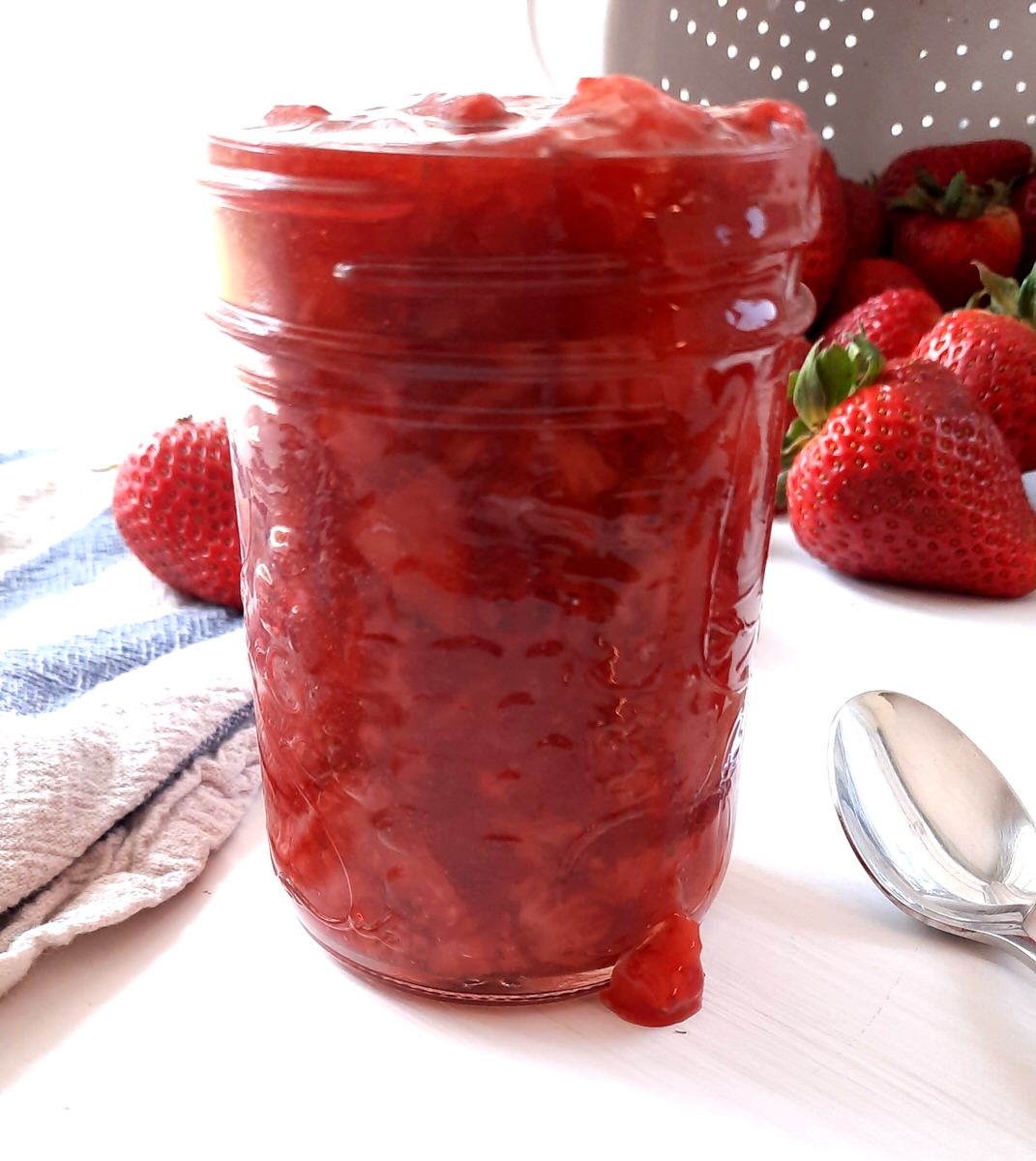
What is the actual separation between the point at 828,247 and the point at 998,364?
36 centimetres

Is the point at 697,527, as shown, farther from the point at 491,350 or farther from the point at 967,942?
the point at 967,942

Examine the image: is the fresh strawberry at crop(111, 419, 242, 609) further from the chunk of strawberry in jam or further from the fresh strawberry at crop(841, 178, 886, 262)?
the fresh strawberry at crop(841, 178, 886, 262)

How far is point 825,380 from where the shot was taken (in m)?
1.05

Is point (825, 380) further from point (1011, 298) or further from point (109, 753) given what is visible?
point (109, 753)

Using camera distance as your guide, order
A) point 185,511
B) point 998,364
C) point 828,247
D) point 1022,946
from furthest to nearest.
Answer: point 828,247 → point 998,364 → point 185,511 → point 1022,946

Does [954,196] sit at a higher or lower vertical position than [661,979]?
higher

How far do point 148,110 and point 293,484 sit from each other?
1.21m

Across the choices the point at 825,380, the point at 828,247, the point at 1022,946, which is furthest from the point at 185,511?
the point at 828,247

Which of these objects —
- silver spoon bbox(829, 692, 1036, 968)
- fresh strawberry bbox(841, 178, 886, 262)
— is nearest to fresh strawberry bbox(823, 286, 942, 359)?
fresh strawberry bbox(841, 178, 886, 262)

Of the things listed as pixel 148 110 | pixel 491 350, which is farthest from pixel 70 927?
pixel 148 110

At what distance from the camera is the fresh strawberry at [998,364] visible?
1132 mm

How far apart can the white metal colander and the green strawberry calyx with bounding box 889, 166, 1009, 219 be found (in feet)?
0.25

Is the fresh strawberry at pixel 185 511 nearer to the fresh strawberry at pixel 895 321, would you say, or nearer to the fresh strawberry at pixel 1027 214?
the fresh strawberry at pixel 895 321

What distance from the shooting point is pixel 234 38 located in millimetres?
1475
